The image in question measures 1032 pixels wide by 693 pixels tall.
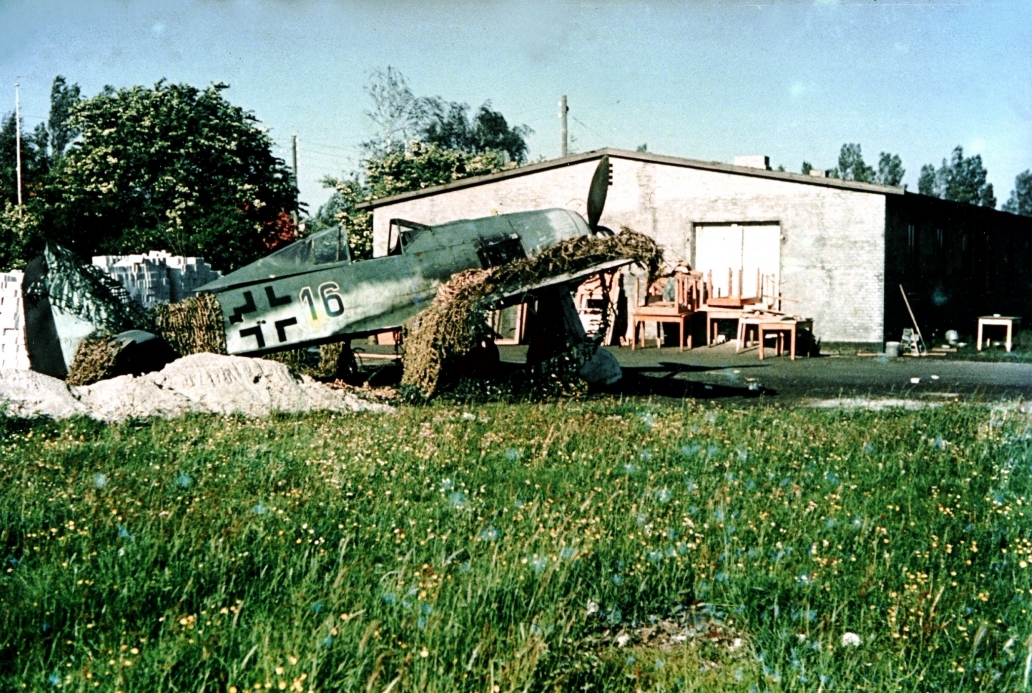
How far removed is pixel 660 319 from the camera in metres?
21.6

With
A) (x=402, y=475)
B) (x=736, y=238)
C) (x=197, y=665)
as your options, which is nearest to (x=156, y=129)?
(x=736, y=238)

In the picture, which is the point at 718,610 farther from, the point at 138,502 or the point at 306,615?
the point at 138,502

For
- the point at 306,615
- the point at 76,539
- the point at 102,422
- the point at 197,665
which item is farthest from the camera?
the point at 102,422

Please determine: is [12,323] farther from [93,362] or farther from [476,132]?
[476,132]

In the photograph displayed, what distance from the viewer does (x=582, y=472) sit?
6219mm

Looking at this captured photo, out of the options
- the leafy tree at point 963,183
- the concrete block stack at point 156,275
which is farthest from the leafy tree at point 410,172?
the leafy tree at point 963,183

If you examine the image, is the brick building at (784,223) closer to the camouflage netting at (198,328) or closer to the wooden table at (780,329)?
the wooden table at (780,329)

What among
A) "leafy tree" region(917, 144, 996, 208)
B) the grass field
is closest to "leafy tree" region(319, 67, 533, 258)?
the grass field

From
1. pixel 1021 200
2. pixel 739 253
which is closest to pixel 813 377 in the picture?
pixel 739 253

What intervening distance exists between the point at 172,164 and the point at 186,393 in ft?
104

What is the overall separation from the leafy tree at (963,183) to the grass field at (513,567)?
Answer: 97.3 metres

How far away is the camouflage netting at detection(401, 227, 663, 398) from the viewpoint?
33.6 feet

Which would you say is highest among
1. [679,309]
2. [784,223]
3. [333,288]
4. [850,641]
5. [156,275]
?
[784,223]

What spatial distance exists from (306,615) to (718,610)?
1745 millimetres
